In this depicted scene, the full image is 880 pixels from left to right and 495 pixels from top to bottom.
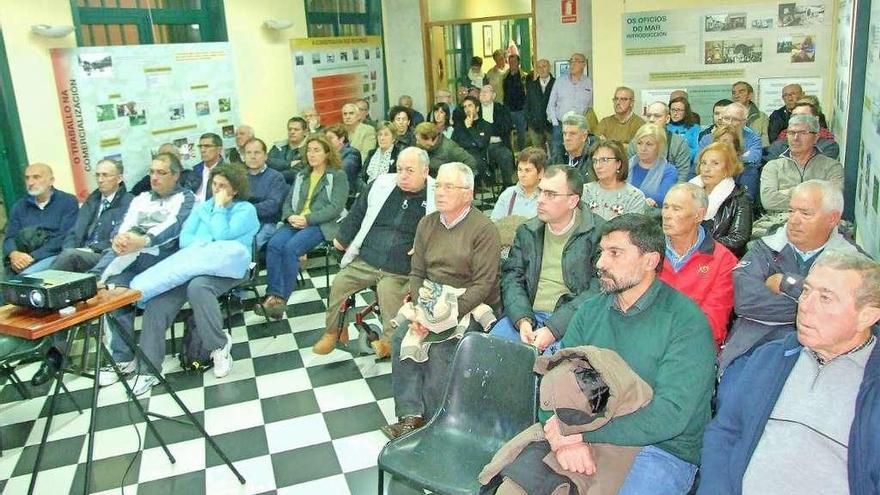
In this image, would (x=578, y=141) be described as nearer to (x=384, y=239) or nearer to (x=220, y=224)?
(x=384, y=239)

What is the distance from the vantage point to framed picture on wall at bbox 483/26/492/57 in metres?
11.9

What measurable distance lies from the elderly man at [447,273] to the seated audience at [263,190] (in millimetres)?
2141

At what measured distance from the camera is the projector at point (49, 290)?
2693 millimetres

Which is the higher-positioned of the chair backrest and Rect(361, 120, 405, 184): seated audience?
Rect(361, 120, 405, 184): seated audience

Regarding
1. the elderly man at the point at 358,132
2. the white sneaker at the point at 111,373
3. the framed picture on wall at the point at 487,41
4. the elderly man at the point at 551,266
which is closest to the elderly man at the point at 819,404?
the elderly man at the point at 551,266

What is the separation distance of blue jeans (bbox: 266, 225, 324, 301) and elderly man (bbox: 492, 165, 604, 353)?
2.10m

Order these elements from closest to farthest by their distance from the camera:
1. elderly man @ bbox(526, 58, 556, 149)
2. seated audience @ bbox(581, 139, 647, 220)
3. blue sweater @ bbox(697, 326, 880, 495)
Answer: blue sweater @ bbox(697, 326, 880, 495) → seated audience @ bbox(581, 139, 647, 220) → elderly man @ bbox(526, 58, 556, 149)

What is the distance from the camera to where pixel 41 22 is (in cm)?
562

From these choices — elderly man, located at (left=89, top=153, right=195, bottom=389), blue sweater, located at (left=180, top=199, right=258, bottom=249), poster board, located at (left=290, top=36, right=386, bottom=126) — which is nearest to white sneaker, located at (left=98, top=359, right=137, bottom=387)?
elderly man, located at (left=89, top=153, right=195, bottom=389)

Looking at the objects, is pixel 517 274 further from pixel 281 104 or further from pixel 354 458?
pixel 281 104

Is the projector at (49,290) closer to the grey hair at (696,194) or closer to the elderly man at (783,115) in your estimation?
the grey hair at (696,194)

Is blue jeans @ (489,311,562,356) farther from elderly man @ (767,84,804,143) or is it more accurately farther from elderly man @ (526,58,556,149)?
elderly man @ (526,58,556,149)

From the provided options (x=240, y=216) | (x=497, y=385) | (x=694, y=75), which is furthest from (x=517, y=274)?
(x=694, y=75)

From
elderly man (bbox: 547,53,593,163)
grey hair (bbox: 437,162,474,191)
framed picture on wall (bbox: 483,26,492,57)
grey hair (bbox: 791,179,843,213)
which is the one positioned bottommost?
grey hair (bbox: 791,179,843,213)
